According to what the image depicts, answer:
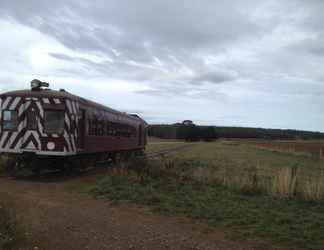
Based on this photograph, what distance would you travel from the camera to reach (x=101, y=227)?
751cm

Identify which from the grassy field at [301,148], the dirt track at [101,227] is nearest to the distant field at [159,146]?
the grassy field at [301,148]

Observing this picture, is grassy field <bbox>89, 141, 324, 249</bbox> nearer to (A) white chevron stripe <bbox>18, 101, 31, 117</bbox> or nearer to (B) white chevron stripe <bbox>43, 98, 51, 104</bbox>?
(B) white chevron stripe <bbox>43, 98, 51, 104</bbox>

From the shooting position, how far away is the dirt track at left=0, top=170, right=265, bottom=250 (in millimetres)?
6590

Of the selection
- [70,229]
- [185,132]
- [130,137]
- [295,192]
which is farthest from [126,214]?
[185,132]

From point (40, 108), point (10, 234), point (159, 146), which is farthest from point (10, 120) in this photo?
point (159, 146)

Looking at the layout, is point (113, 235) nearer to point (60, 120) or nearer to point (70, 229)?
point (70, 229)

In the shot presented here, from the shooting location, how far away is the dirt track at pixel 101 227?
659 cm

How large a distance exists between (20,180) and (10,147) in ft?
5.36

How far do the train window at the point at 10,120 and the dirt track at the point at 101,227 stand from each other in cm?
500

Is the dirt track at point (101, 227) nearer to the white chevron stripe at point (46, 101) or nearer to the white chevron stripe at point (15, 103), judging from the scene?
the white chevron stripe at point (46, 101)

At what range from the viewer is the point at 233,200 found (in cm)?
1041

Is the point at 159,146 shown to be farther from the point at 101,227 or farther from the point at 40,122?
the point at 101,227

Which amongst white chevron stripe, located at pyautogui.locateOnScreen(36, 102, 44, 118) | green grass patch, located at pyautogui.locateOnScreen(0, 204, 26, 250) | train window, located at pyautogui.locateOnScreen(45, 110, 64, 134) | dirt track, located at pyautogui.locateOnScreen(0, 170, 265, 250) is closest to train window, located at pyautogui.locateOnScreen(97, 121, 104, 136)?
train window, located at pyautogui.locateOnScreen(45, 110, 64, 134)

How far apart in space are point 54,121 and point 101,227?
8.17 m
